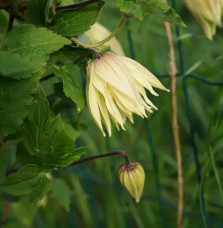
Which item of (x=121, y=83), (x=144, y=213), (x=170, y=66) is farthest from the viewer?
(x=144, y=213)

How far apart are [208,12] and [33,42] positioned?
0.25 meters

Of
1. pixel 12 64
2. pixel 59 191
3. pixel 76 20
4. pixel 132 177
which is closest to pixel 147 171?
pixel 59 191

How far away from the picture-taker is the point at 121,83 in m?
0.76

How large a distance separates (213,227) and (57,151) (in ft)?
3.25

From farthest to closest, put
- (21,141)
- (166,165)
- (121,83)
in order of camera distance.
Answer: (166,165), (21,141), (121,83)

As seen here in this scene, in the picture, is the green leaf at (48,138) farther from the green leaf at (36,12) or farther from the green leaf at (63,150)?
the green leaf at (36,12)

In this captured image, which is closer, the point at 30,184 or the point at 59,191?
the point at 30,184

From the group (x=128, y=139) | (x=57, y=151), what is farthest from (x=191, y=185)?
(x=57, y=151)

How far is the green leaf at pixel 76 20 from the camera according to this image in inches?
31.4

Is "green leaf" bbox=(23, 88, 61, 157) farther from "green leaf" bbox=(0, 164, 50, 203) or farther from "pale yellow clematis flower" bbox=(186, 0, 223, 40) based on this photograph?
"pale yellow clematis flower" bbox=(186, 0, 223, 40)

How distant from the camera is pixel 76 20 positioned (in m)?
0.81

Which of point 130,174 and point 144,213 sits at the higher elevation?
point 130,174

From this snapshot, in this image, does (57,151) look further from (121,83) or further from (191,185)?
(191,185)

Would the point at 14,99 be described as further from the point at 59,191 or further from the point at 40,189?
the point at 59,191
